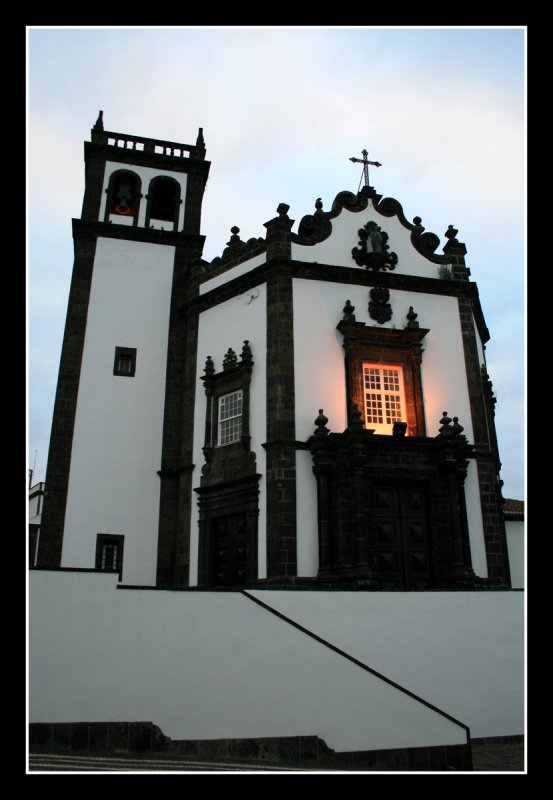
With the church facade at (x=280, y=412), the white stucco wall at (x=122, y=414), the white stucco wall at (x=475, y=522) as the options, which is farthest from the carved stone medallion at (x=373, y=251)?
the white stucco wall at (x=122, y=414)

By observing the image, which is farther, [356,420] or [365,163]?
[365,163]

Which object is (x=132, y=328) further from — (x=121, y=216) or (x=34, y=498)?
(x=34, y=498)

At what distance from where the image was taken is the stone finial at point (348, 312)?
55.4 ft

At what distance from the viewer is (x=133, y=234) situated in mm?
20578

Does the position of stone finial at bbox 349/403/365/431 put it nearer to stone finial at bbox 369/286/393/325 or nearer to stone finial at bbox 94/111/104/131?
stone finial at bbox 369/286/393/325

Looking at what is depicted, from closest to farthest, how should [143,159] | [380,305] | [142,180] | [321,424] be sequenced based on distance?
[321,424]
[380,305]
[142,180]
[143,159]

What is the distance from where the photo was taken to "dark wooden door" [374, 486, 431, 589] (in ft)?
A: 48.9

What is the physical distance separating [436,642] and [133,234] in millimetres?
14858

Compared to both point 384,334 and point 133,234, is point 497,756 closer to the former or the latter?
point 384,334

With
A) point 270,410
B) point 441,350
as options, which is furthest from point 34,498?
point 441,350

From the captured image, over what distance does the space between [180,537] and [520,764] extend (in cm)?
956

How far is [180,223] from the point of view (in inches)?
838

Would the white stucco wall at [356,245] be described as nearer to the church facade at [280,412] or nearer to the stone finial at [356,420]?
the church facade at [280,412]

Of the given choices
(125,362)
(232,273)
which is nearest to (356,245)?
(232,273)
